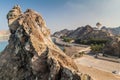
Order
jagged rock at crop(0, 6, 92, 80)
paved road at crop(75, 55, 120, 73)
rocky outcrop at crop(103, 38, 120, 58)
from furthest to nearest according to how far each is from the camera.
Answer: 1. rocky outcrop at crop(103, 38, 120, 58)
2. paved road at crop(75, 55, 120, 73)
3. jagged rock at crop(0, 6, 92, 80)

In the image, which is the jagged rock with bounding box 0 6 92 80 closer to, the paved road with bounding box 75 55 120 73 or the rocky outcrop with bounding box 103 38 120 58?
the paved road with bounding box 75 55 120 73

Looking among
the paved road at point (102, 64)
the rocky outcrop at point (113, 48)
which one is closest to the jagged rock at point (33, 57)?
the paved road at point (102, 64)

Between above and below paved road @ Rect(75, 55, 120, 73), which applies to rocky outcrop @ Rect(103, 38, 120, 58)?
above

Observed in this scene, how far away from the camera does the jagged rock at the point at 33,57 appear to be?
12.9 meters

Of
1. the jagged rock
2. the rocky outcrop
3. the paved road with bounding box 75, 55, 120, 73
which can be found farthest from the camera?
the rocky outcrop

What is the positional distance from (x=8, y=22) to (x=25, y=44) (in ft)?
15.0

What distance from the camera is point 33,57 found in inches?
555

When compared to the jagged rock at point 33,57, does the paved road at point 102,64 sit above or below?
below

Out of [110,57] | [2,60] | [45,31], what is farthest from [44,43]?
[110,57]

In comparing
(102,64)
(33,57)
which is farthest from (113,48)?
(33,57)

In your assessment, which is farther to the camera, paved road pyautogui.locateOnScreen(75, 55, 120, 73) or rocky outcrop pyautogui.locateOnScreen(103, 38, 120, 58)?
→ rocky outcrop pyautogui.locateOnScreen(103, 38, 120, 58)

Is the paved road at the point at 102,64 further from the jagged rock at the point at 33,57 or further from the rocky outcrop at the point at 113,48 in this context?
the jagged rock at the point at 33,57

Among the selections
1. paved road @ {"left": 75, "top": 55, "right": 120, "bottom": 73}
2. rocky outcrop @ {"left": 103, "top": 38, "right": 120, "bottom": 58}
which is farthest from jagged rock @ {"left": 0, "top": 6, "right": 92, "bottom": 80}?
rocky outcrop @ {"left": 103, "top": 38, "right": 120, "bottom": 58}

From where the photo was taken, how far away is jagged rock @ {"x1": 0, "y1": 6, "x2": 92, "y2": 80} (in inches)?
509
